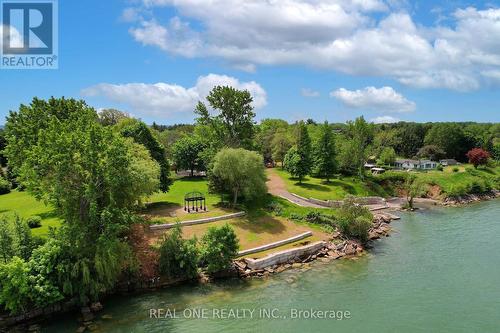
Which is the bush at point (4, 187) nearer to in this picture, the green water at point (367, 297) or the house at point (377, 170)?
the green water at point (367, 297)

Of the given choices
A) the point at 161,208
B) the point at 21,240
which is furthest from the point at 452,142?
the point at 21,240

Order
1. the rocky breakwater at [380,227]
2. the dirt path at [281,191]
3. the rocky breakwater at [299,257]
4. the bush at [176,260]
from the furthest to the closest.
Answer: the dirt path at [281,191] → the rocky breakwater at [380,227] → the rocky breakwater at [299,257] → the bush at [176,260]

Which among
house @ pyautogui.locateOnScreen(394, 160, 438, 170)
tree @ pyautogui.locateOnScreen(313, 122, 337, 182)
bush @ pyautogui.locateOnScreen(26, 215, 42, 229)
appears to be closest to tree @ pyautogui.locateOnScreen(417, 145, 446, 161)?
house @ pyautogui.locateOnScreen(394, 160, 438, 170)

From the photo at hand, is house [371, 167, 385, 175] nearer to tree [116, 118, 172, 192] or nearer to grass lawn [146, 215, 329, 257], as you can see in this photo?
grass lawn [146, 215, 329, 257]

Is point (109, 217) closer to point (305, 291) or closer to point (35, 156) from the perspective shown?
point (35, 156)

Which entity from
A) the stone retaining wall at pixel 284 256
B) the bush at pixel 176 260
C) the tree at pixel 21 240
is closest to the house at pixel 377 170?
the stone retaining wall at pixel 284 256

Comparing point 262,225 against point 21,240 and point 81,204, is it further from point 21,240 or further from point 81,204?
point 21,240
